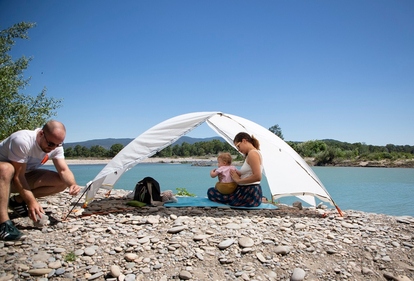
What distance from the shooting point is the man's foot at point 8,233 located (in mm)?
3213

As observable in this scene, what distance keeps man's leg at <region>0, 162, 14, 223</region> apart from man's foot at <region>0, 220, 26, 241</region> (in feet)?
0.23

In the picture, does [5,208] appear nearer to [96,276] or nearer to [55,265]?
[55,265]

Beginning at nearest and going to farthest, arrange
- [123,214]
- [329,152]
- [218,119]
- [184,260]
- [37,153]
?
Result: [184,260]
[37,153]
[123,214]
[218,119]
[329,152]

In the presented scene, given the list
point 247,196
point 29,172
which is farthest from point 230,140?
point 29,172

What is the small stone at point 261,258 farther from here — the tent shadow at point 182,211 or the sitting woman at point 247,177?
the sitting woman at point 247,177

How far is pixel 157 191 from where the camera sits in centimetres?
543

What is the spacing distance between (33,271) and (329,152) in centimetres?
3616

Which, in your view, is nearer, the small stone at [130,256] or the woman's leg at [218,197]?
the small stone at [130,256]

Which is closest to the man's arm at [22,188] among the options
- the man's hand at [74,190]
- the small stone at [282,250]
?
the man's hand at [74,190]

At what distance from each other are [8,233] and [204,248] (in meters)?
2.33

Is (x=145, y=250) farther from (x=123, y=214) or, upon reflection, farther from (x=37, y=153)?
(x=37, y=153)

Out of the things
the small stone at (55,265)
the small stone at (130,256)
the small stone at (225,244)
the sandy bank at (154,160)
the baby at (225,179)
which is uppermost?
the baby at (225,179)

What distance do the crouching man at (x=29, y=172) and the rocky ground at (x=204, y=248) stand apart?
23cm

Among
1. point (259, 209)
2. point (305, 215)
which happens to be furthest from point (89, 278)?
point (305, 215)
